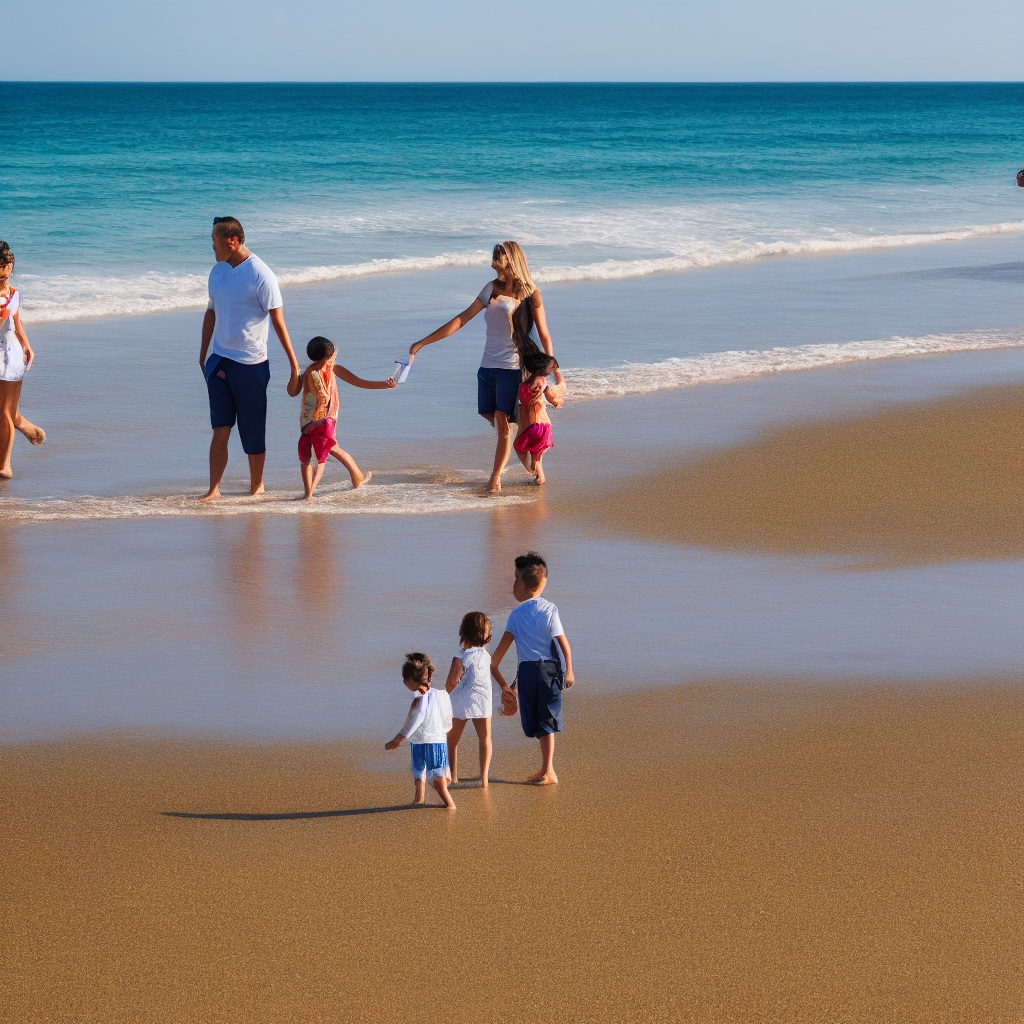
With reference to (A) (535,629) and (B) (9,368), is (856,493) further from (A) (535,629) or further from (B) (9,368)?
(B) (9,368)

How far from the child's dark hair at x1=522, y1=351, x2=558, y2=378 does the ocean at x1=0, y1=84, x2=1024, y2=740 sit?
74 centimetres

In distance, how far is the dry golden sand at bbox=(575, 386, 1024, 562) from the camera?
7.50m

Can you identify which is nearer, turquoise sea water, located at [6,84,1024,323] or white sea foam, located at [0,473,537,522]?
white sea foam, located at [0,473,537,522]

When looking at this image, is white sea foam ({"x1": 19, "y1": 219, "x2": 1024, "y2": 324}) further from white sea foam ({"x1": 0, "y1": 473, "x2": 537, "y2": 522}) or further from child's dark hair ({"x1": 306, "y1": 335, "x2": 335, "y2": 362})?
child's dark hair ({"x1": 306, "y1": 335, "x2": 335, "y2": 362})

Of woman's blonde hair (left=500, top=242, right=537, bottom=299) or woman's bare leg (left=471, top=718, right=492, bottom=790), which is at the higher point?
woman's blonde hair (left=500, top=242, right=537, bottom=299)

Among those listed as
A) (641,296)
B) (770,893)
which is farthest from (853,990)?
(641,296)

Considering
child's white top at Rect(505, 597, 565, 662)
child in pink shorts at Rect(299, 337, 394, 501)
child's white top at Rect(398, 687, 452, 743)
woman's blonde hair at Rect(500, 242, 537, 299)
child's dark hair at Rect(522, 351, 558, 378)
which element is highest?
woman's blonde hair at Rect(500, 242, 537, 299)

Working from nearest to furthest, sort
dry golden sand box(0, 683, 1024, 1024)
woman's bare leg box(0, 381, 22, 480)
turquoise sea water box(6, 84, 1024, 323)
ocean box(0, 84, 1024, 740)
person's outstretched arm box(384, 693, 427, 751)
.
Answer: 1. dry golden sand box(0, 683, 1024, 1024)
2. person's outstretched arm box(384, 693, 427, 751)
3. ocean box(0, 84, 1024, 740)
4. woman's bare leg box(0, 381, 22, 480)
5. turquoise sea water box(6, 84, 1024, 323)

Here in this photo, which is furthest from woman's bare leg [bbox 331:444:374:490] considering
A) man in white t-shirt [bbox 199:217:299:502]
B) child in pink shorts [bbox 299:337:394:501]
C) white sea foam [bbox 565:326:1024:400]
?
white sea foam [bbox 565:326:1024:400]

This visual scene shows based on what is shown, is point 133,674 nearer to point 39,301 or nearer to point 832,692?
point 832,692

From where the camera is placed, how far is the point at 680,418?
10445 millimetres

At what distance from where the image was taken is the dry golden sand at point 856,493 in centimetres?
750

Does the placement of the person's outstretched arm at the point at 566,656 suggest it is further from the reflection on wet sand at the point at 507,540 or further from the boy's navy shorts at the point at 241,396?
the boy's navy shorts at the point at 241,396

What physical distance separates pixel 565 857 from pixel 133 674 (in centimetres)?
226
